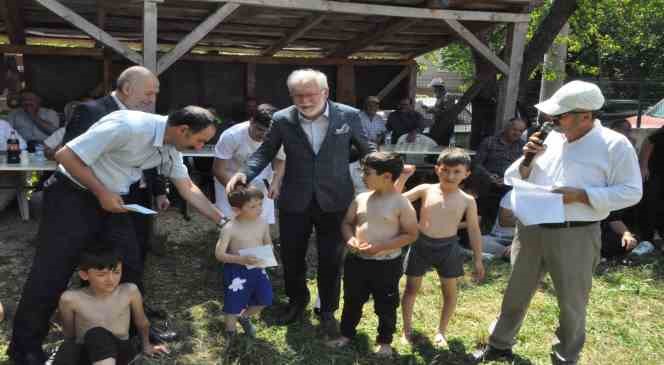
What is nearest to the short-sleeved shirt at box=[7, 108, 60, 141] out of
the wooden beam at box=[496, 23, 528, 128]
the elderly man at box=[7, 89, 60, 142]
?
the elderly man at box=[7, 89, 60, 142]

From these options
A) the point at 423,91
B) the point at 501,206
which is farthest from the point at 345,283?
the point at 423,91

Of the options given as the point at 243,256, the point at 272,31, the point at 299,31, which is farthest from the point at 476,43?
the point at 243,256

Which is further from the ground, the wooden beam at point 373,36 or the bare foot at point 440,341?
the wooden beam at point 373,36

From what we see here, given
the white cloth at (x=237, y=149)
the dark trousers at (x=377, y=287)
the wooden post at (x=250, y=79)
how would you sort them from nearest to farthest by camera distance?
the dark trousers at (x=377, y=287), the white cloth at (x=237, y=149), the wooden post at (x=250, y=79)

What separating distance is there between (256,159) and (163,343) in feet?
4.41

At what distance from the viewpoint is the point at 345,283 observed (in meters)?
3.63

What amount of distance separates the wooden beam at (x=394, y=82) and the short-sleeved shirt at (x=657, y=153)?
5548 millimetres

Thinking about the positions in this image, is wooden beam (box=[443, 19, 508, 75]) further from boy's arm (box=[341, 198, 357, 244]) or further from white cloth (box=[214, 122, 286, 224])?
boy's arm (box=[341, 198, 357, 244])

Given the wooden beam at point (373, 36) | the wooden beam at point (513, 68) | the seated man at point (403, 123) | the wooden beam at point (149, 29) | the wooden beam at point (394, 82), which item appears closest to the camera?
the wooden beam at point (149, 29)

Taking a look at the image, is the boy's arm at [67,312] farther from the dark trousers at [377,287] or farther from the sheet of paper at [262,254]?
the dark trousers at [377,287]

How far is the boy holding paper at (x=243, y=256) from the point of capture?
3582 millimetres

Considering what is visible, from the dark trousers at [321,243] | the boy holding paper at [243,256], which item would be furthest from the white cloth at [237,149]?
the boy holding paper at [243,256]

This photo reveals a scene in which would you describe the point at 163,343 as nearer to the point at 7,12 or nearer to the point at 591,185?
the point at 591,185

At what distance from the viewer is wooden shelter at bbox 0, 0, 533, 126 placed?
5840 mm
